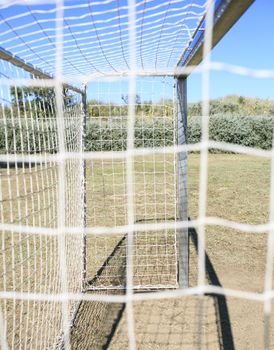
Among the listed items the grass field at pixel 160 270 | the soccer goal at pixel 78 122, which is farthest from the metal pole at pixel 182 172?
the grass field at pixel 160 270

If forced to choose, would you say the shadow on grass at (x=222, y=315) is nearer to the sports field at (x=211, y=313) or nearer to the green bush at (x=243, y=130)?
the sports field at (x=211, y=313)

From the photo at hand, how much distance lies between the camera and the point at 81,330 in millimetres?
3385

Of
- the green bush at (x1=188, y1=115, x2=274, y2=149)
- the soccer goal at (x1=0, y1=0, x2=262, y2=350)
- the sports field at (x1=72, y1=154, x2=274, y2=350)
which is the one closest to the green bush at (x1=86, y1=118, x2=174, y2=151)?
the soccer goal at (x1=0, y1=0, x2=262, y2=350)

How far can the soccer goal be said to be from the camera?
2100 mm

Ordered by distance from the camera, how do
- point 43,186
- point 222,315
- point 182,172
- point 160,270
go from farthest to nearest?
1. point 160,270
2. point 182,172
3. point 222,315
4. point 43,186

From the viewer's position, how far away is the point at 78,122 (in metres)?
4.15

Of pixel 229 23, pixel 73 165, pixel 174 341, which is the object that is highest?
→ pixel 229 23

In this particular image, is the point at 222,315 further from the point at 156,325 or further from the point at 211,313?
the point at 156,325

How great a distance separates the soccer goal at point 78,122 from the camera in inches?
82.7

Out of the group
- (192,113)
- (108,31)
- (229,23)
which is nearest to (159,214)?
(108,31)

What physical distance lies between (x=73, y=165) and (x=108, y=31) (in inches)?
64.4

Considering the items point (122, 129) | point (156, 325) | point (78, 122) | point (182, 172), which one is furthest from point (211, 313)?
point (122, 129)

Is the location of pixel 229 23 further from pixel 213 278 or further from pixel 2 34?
pixel 213 278

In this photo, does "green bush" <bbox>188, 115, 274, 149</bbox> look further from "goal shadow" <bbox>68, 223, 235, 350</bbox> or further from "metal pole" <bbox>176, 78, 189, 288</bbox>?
"goal shadow" <bbox>68, 223, 235, 350</bbox>
